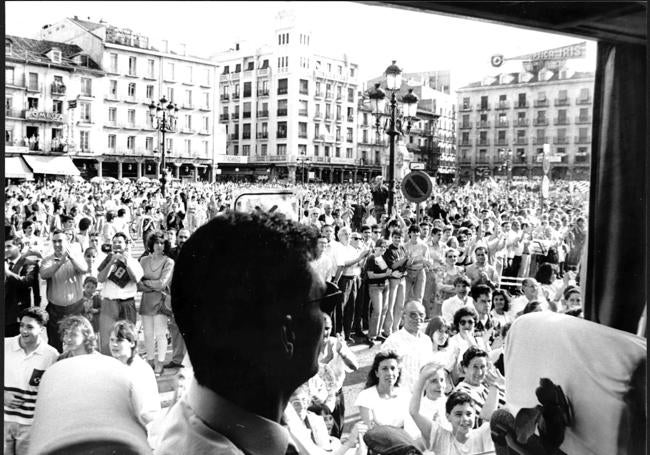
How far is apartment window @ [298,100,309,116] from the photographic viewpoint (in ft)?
6.75

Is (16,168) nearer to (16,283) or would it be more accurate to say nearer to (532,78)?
(16,283)

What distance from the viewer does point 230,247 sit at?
1.75m

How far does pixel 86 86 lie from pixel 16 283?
1.72ft

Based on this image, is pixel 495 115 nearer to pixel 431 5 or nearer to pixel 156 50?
pixel 431 5

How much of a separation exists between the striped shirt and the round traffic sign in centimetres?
116

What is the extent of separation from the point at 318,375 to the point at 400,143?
765mm

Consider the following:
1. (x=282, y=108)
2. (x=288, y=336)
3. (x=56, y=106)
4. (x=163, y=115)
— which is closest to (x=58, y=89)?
(x=56, y=106)

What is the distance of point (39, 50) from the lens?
1.64m

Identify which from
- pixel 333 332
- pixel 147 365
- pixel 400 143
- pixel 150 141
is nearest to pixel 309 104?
pixel 400 143

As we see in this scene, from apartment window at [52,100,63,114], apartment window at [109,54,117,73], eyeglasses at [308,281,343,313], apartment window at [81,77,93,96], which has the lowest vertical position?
eyeglasses at [308,281,343,313]

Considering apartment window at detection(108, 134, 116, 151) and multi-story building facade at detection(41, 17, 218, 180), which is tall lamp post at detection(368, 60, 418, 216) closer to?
multi-story building facade at detection(41, 17, 218, 180)

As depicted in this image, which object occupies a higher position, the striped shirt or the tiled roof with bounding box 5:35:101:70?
the tiled roof with bounding box 5:35:101:70

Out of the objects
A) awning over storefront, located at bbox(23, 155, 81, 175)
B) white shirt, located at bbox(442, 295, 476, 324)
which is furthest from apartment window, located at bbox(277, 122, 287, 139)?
white shirt, located at bbox(442, 295, 476, 324)

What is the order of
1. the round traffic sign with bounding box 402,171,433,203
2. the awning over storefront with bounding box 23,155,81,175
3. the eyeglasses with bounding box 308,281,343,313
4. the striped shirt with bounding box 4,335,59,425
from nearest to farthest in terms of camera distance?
the striped shirt with bounding box 4,335,59,425, the awning over storefront with bounding box 23,155,81,175, the eyeglasses with bounding box 308,281,343,313, the round traffic sign with bounding box 402,171,433,203
